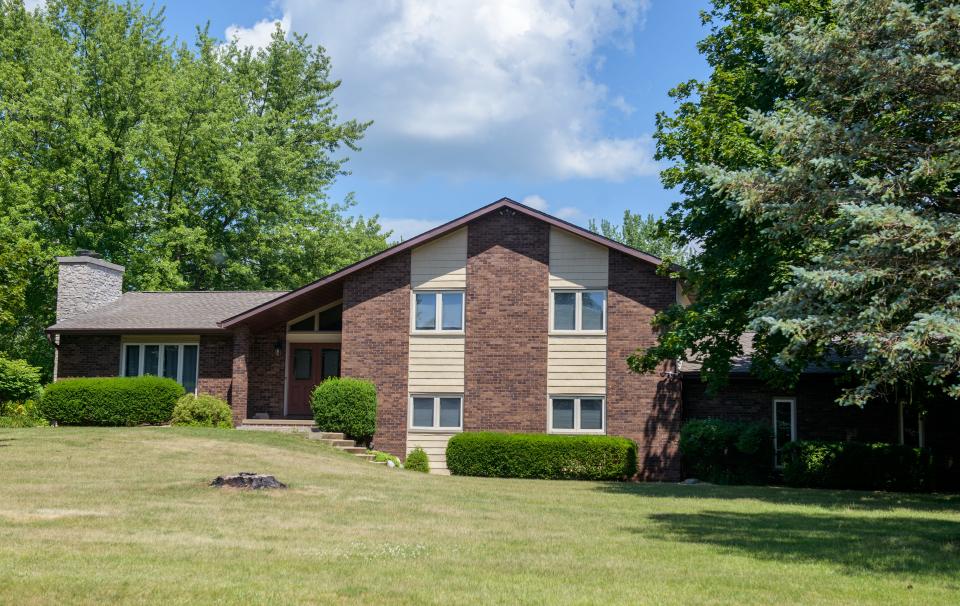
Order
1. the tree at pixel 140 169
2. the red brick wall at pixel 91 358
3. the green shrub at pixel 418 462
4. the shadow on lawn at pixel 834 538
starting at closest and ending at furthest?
the shadow on lawn at pixel 834 538 < the green shrub at pixel 418 462 < the red brick wall at pixel 91 358 < the tree at pixel 140 169

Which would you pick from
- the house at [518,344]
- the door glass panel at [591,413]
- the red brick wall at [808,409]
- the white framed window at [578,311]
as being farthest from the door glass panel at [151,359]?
the red brick wall at [808,409]

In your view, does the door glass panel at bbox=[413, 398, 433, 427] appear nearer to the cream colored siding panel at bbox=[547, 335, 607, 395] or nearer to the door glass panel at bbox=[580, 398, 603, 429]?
the cream colored siding panel at bbox=[547, 335, 607, 395]

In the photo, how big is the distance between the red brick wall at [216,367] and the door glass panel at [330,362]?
292cm

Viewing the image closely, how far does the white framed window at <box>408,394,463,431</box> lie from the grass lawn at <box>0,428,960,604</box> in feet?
17.6

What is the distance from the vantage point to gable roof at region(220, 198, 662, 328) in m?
26.3

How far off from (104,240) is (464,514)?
97.9 ft

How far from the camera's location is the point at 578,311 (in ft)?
87.5

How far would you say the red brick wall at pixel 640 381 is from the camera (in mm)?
25797

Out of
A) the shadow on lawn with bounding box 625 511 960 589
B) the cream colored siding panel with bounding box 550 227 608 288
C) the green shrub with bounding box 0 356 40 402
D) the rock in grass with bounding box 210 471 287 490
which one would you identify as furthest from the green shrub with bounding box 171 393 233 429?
the shadow on lawn with bounding box 625 511 960 589

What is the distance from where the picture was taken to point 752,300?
1975 centimetres

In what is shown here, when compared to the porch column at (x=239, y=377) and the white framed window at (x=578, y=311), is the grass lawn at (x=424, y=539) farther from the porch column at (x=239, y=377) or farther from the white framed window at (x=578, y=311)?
the porch column at (x=239, y=377)

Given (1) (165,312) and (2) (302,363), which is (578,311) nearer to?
(2) (302,363)

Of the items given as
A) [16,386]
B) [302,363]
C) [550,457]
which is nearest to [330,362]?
[302,363]

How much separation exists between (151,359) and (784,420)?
1966 centimetres
